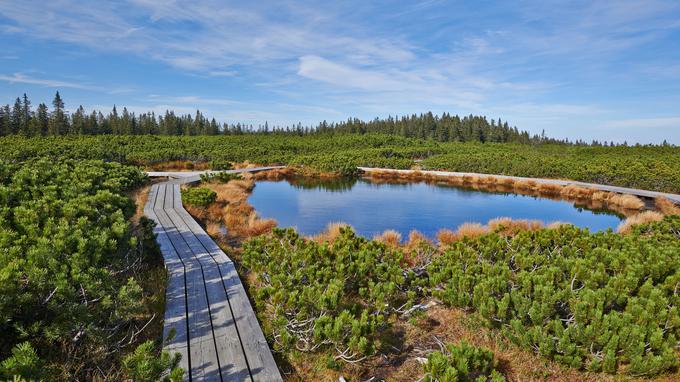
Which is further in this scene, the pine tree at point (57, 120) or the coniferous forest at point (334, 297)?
the pine tree at point (57, 120)

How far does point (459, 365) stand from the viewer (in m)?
3.67

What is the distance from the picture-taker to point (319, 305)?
15.1 ft

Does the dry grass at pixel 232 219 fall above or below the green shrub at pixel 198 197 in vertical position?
below

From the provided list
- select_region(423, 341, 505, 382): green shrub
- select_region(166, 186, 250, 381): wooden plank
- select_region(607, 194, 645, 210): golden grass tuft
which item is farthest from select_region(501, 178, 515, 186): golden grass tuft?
select_region(423, 341, 505, 382): green shrub

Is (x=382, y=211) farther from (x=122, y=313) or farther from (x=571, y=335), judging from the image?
(x=122, y=313)

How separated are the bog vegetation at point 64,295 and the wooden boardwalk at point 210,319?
36cm

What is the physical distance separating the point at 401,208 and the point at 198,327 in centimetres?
1375

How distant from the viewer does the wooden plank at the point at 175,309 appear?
404cm

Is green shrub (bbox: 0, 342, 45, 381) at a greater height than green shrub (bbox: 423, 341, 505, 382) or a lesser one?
greater

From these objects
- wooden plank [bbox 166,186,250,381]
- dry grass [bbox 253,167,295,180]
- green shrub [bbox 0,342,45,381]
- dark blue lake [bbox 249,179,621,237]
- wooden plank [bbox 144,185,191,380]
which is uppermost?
green shrub [bbox 0,342,45,381]

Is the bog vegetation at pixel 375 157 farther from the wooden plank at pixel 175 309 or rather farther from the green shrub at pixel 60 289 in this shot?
the green shrub at pixel 60 289

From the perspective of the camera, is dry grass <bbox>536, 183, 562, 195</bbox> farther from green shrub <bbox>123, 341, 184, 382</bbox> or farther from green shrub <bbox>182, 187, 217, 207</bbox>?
green shrub <bbox>123, 341, 184, 382</bbox>

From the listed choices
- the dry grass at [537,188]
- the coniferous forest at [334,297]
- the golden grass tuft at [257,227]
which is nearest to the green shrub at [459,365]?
the coniferous forest at [334,297]

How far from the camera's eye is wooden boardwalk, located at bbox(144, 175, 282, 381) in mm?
3844
